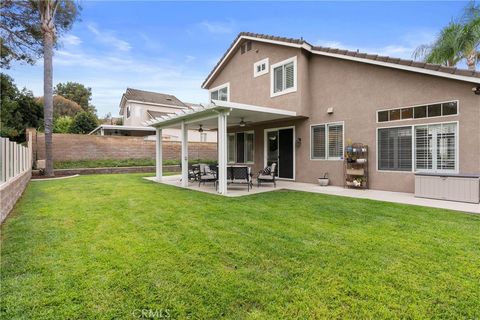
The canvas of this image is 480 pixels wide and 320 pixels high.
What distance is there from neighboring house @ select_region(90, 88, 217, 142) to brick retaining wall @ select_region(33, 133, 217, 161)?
3.86 metres

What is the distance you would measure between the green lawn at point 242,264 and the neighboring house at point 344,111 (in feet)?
9.64

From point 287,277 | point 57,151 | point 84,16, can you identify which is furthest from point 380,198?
point 84,16

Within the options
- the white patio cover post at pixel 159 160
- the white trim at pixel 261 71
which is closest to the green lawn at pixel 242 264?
the white patio cover post at pixel 159 160

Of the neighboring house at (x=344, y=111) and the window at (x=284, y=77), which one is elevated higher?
the window at (x=284, y=77)

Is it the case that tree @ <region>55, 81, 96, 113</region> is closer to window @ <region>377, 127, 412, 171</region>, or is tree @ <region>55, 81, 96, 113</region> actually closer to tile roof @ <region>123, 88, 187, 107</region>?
tile roof @ <region>123, 88, 187, 107</region>

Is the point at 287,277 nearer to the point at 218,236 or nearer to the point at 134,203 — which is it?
the point at 218,236

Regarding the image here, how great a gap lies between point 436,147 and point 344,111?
10.9 ft

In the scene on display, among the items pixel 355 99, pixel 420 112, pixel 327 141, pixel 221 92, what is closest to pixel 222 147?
pixel 327 141

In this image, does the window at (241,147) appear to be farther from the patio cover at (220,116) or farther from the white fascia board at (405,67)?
the white fascia board at (405,67)

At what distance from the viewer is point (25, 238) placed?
457cm

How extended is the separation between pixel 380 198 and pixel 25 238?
341 inches

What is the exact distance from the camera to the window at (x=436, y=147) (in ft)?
26.3

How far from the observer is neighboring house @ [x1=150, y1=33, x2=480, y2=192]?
7.96 metres

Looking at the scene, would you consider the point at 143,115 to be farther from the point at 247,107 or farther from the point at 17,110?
the point at 247,107
